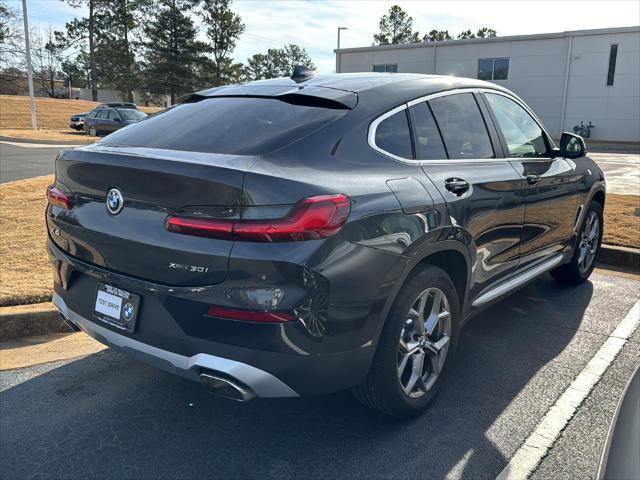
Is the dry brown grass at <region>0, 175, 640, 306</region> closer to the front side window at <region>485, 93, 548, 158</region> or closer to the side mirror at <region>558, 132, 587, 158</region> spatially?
the side mirror at <region>558, 132, 587, 158</region>

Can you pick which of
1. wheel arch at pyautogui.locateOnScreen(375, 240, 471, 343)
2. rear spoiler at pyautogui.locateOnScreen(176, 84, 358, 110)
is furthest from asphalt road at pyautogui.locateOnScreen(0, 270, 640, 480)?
rear spoiler at pyautogui.locateOnScreen(176, 84, 358, 110)

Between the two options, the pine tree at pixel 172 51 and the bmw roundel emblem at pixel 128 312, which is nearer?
the bmw roundel emblem at pixel 128 312

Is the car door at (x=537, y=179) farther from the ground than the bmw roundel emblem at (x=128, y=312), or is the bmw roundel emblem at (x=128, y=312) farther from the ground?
the car door at (x=537, y=179)

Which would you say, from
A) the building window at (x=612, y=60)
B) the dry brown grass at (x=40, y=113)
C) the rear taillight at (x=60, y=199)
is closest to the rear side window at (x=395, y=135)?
the rear taillight at (x=60, y=199)

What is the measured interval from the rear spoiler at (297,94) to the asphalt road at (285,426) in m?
1.68

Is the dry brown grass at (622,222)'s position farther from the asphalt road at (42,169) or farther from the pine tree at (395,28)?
the pine tree at (395,28)

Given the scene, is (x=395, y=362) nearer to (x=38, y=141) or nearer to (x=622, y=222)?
(x=622, y=222)

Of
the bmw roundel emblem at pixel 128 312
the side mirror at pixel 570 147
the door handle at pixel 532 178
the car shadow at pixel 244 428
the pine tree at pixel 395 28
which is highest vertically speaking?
the pine tree at pixel 395 28

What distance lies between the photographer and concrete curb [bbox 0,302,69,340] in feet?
13.3

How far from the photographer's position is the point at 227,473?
257 centimetres

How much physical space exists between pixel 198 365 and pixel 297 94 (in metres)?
1.52

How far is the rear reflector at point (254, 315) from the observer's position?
2246 millimetres

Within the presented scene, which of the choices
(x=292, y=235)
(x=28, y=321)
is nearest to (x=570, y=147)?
(x=292, y=235)

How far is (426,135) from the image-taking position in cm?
311
